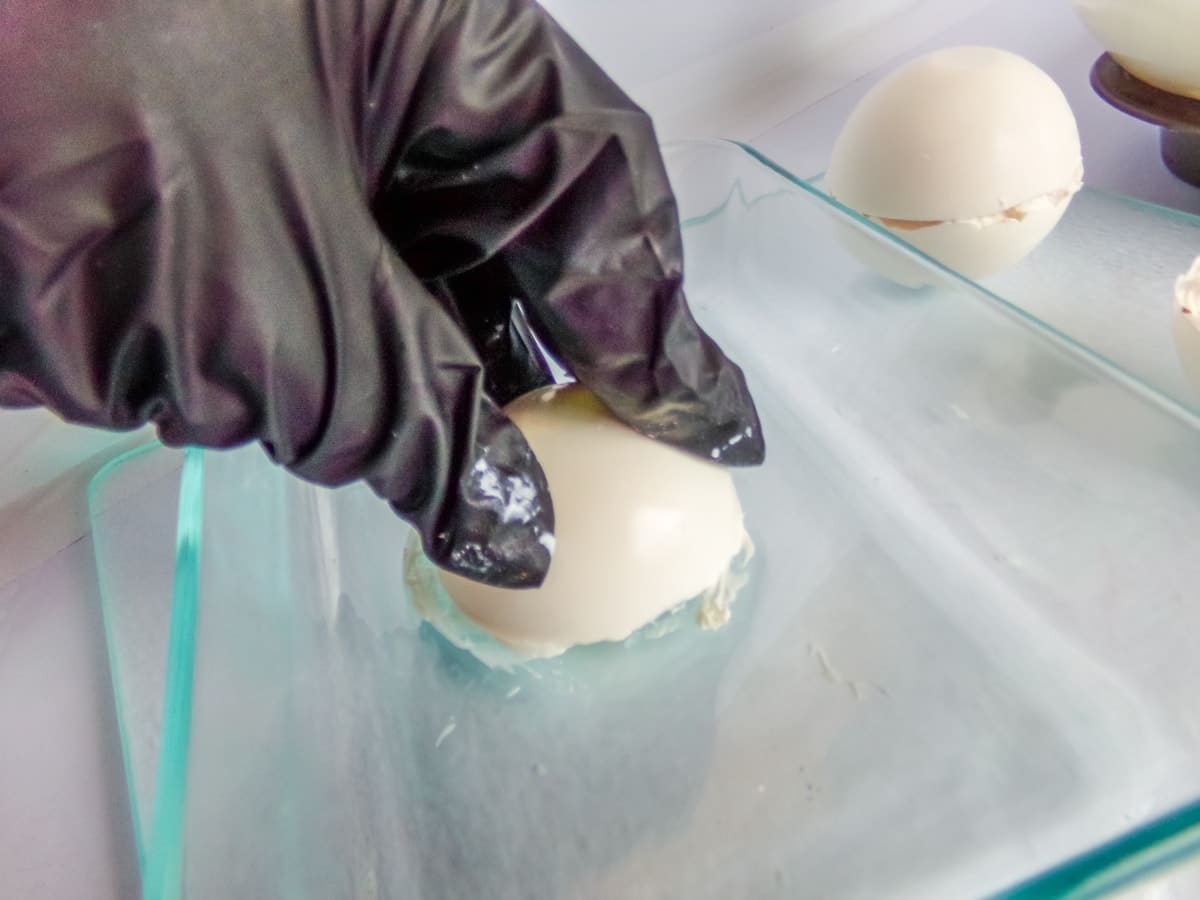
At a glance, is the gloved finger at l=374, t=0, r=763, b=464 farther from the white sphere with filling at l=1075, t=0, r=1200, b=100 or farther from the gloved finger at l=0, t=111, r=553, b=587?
the white sphere with filling at l=1075, t=0, r=1200, b=100

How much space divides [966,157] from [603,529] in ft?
1.26

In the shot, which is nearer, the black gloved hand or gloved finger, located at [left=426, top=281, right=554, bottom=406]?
the black gloved hand

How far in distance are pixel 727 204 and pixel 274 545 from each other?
45 cm

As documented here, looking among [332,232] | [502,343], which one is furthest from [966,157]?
[332,232]

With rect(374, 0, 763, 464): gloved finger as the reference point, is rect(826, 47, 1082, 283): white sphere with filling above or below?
below

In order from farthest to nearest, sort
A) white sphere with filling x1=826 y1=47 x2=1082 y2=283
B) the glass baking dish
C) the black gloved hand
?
1. white sphere with filling x1=826 y1=47 x2=1082 y2=283
2. the glass baking dish
3. the black gloved hand

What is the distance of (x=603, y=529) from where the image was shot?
1.70 ft

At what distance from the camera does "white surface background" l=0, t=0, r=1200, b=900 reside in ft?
1.82

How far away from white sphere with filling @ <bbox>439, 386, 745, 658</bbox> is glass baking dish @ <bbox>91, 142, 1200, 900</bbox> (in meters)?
0.06

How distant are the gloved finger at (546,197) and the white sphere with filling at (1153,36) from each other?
1.75 feet

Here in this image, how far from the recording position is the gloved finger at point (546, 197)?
1.22 ft

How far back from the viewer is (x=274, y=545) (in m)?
0.67

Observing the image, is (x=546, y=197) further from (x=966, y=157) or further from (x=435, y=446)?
(x=966, y=157)

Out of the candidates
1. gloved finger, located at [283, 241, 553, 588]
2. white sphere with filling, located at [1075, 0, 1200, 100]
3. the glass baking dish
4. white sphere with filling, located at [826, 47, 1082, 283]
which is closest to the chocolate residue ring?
white sphere with filling, located at [1075, 0, 1200, 100]
